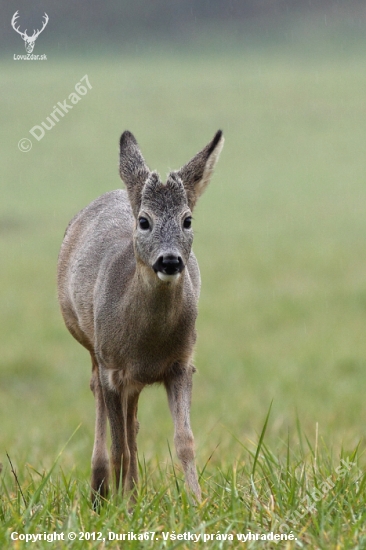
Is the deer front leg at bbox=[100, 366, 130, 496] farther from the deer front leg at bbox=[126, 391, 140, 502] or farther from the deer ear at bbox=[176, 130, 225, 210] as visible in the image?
the deer ear at bbox=[176, 130, 225, 210]

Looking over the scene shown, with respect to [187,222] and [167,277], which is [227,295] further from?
[167,277]

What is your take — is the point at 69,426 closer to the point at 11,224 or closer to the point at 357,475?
the point at 357,475

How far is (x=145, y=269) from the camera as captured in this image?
589 centimetres

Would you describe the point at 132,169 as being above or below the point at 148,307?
above

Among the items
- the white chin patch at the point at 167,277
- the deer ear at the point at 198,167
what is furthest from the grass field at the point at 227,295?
the deer ear at the point at 198,167

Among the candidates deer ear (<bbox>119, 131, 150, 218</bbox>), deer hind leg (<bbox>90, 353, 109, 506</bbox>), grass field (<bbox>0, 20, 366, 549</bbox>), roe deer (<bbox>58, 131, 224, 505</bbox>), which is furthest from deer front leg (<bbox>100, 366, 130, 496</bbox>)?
deer ear (<bbox>119, 131, 150, 218</bbox>)

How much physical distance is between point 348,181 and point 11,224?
47.5 ft

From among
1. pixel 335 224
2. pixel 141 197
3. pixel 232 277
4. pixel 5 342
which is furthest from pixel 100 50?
pixel 141 197

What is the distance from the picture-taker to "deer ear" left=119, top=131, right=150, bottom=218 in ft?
20.0

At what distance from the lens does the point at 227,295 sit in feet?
77.9

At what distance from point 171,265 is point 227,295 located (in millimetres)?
18414

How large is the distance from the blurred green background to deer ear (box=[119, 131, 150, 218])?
1663mm

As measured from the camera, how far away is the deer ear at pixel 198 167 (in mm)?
6000

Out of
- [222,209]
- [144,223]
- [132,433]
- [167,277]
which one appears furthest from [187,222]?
[222,209]
